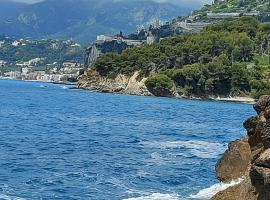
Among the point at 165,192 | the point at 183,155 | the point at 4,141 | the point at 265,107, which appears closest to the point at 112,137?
the point at 4,141

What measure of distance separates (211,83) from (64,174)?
128m

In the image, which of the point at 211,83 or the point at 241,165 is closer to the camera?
the point at 241,165

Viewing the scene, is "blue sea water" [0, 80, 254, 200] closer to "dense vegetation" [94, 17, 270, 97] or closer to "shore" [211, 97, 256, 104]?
"shore" [211, 97, 256, 104]

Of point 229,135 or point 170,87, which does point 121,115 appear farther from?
point 170,87

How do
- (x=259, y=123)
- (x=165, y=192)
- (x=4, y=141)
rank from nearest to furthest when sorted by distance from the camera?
(x=259, y=123), (x=165, y=192), (x=4, y=141)

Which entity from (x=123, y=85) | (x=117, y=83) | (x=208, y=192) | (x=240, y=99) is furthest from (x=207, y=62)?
(x=208, y=192)

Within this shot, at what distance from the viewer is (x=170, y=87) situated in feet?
522

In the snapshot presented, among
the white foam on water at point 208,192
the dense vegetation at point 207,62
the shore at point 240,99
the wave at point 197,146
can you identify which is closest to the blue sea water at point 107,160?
the wave at point 197,146

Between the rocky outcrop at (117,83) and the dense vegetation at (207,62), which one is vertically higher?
the dense vegetation at (207,62)

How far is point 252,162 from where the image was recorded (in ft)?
56.4

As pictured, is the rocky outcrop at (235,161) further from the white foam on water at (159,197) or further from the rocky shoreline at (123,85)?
the rocky shoreline at (123,85)

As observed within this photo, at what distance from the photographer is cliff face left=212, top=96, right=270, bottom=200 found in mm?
15298

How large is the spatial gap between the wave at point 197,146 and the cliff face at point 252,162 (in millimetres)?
14178

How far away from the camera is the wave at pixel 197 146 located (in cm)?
3966
